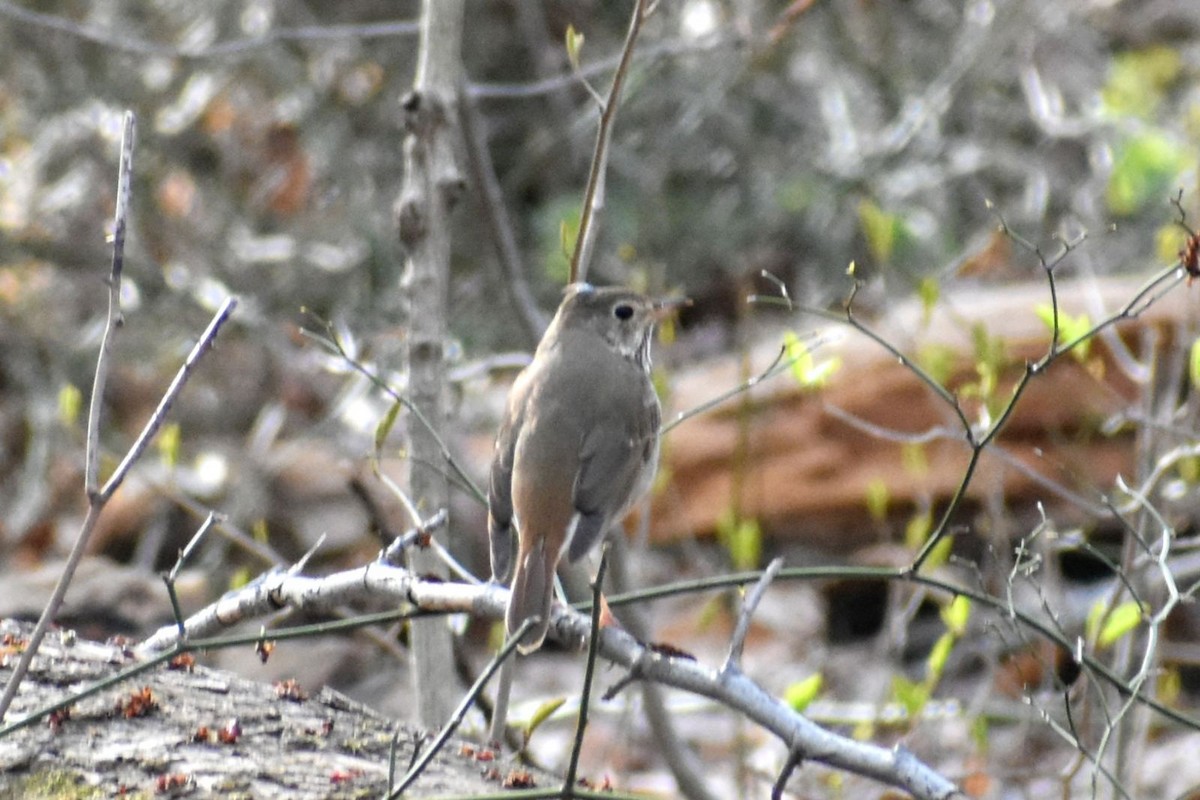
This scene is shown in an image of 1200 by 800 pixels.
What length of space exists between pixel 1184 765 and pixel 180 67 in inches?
267

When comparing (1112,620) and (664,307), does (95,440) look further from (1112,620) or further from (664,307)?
(1112,620)

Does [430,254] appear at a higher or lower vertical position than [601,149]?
higher

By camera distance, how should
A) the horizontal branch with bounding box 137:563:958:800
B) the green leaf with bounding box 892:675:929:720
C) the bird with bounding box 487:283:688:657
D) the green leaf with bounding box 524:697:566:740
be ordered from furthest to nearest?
the green leaf with bounding box 892:675:929:720, the bird with bounding box 487:283:688:657, the green leaf with bounding box 524:697:566:740, the horizontal branch with bounding box 137:563:958:800

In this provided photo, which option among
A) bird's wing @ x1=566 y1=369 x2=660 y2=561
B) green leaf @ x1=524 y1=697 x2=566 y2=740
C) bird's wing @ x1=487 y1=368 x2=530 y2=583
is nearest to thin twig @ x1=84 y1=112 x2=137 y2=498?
green leaf @ x1=524 y1=697 x2=566 y2=740

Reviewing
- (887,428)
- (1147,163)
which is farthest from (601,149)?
(1147,163)

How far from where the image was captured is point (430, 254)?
13.8 feet

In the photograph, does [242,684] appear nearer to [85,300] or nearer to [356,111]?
[356,111]

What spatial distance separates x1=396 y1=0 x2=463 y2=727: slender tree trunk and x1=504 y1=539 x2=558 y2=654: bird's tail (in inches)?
18.4

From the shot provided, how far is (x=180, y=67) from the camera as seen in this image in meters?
9.52

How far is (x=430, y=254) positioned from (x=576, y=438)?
2.12ft

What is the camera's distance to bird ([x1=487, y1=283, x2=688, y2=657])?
13.5ft

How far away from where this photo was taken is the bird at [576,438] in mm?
4109

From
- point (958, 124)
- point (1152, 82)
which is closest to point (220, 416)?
point (958, 124)

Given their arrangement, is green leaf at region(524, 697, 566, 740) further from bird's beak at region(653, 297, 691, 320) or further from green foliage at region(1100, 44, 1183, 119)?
green foliage at region(1100, 44, 1183, 119)
